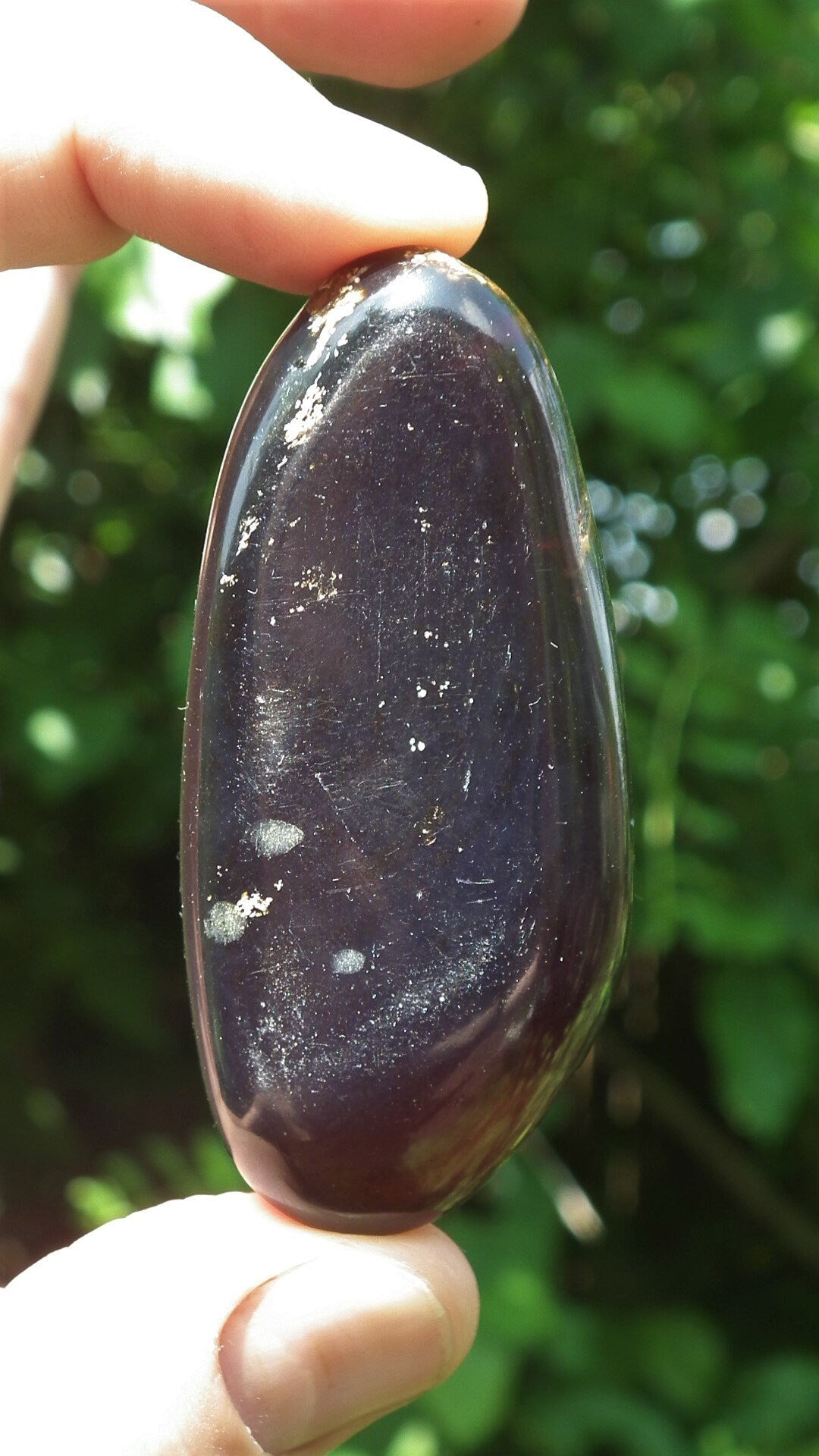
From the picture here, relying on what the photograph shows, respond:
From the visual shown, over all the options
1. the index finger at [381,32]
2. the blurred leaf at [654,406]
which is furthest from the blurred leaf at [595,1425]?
the index finger at [381,32]

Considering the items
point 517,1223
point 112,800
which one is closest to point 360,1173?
point 517,1223

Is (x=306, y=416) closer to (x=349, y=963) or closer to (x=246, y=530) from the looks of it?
(x=246, y=530)

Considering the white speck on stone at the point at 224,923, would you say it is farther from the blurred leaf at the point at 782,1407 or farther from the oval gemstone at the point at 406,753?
the blurred leaf at the point at 782,1407

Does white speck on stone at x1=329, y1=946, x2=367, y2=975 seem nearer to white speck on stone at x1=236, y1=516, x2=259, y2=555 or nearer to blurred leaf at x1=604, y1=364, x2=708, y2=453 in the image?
white speck on stone at x1=236, y1=516, x2=259, y2=555

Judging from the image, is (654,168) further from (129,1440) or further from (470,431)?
(129,1440)

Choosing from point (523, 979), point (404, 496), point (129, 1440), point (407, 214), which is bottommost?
point (129, 1440)
